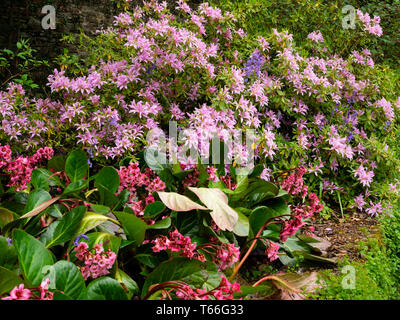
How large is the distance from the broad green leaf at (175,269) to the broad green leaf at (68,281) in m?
0.36

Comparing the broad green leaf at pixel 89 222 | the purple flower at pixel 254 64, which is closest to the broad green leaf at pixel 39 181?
the broad green leaf at pixel 89 222

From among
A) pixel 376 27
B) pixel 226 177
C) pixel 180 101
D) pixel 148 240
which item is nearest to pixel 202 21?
pixel 180 101

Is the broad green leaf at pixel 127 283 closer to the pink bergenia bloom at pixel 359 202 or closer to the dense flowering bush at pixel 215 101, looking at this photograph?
the dense flowering bush at pixel 215 101

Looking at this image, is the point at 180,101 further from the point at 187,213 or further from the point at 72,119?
the point at 187,213

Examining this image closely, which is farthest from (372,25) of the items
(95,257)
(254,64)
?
(95,257)

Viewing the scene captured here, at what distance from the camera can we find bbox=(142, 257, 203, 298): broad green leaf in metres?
1.67

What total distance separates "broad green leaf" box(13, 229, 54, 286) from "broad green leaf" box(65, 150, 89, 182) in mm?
689

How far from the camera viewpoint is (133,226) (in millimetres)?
1831

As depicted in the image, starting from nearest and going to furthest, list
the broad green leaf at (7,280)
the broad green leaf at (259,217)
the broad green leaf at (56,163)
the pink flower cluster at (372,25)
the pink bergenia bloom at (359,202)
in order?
1. the broad green leaf at (7,280)
2. the broad green leaf at (259,217)
3. the broad green leaf at (56,163)
4. the pink bergenia bloom at (359,202)
5. the pink flower cluster at (372,25)

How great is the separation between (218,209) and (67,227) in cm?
75

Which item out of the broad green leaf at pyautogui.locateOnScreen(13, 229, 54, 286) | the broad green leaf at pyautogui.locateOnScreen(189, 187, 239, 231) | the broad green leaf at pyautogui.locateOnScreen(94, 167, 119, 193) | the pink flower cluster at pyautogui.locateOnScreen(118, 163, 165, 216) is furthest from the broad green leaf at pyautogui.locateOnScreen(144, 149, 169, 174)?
the broad green leaf at pyautogui.locateOnScreen(13, 229, 54, 286)

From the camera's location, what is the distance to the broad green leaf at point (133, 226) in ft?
5.90

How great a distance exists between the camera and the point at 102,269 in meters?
1.56

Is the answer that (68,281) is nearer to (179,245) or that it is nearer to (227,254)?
(179,245)
